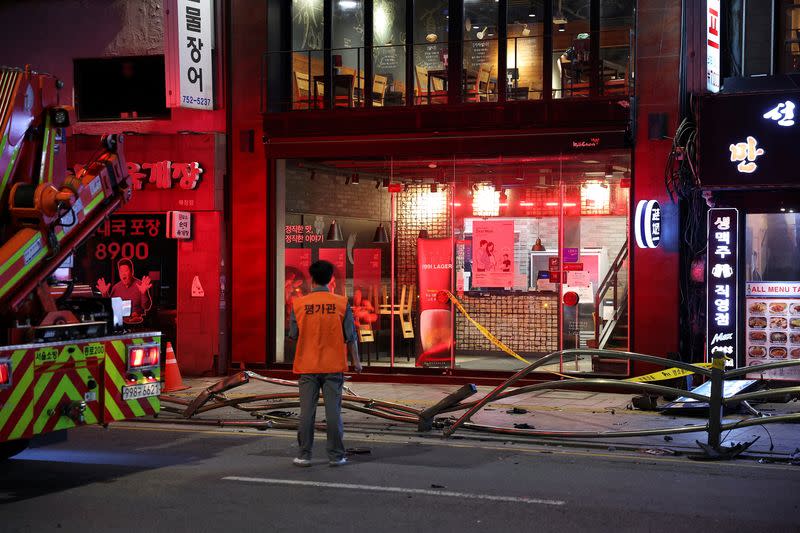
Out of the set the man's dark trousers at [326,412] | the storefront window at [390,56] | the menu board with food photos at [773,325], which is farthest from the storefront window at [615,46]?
the man's dark trousers at [326,412]

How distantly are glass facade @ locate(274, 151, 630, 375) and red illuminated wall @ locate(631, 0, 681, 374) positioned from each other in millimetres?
369

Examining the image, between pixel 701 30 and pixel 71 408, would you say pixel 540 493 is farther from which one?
pixel 701 30

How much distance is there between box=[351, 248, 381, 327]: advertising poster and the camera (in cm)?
1794

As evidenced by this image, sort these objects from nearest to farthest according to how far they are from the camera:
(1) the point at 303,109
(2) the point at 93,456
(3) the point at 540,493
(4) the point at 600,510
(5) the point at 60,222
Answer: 1. (4) the point at 600,510
2. (3) the point at 540,493
3. (5) the point at 60,222
4. (2) the point at 93,456
5. (1) the point at 303,109

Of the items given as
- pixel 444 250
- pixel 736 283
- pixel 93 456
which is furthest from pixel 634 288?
pixel 93 456

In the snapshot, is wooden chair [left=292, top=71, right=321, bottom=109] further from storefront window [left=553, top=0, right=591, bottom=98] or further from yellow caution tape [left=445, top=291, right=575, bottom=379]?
storefront window [left=553, top=0, right=591, bottom=98]

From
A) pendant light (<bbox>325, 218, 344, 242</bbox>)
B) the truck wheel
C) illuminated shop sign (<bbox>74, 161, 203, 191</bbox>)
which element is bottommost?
the truck wheel

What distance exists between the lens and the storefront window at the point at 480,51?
56.6ft

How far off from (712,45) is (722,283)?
367 cm

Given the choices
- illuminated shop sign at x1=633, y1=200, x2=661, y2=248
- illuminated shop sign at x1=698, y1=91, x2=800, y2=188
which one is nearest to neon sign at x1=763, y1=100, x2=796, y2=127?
illuminated shop sign at x1=698, y1=91, x2=800, y2=188

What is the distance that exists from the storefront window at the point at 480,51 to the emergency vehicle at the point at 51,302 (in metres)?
8.05

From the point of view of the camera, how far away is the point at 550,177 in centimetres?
1700

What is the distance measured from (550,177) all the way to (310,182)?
14.1 feet

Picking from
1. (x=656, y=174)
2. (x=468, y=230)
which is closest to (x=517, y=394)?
(x=468, y=230)
